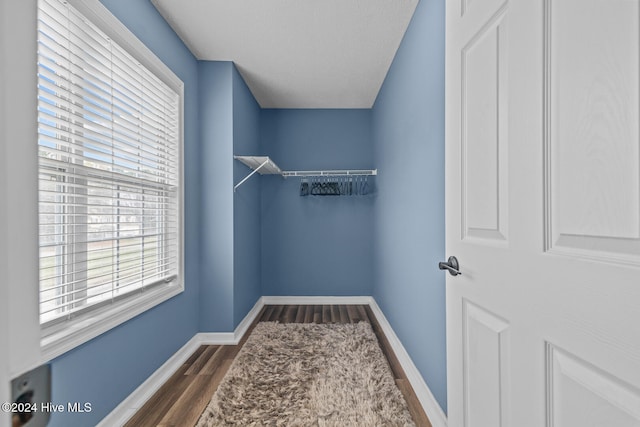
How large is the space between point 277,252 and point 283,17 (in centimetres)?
263

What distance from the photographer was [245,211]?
3172 mm

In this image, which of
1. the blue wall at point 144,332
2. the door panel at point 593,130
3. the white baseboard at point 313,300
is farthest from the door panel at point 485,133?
the white baseboard at point 313,300

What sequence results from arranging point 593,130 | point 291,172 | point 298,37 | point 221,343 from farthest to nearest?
1. point 291,172
2. point 221,343
3. point 298,37
4. point 593,130

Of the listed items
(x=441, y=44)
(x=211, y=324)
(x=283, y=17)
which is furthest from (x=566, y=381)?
(x=211, y=324)

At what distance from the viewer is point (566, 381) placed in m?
0.62

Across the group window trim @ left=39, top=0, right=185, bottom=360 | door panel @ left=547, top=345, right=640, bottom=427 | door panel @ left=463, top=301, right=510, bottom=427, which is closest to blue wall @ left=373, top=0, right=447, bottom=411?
door panel @ left=463, top=301, right=510, bottom=427

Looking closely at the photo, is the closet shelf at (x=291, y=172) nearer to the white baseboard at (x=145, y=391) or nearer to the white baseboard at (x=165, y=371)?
the white baseboard at (x=165, y=371)

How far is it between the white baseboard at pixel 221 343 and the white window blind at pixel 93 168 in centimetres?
60

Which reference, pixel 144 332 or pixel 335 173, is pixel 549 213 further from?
pixel 335 173

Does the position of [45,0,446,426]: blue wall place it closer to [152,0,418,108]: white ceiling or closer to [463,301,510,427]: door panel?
[152,0,418,108]: white ceiling

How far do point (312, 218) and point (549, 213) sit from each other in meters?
3.31

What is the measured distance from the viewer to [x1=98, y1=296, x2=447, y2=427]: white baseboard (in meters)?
1.64

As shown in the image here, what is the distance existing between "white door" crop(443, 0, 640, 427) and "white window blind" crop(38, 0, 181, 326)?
1626mm

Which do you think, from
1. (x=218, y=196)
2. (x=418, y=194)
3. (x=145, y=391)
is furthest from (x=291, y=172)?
(x=145, y=391)
